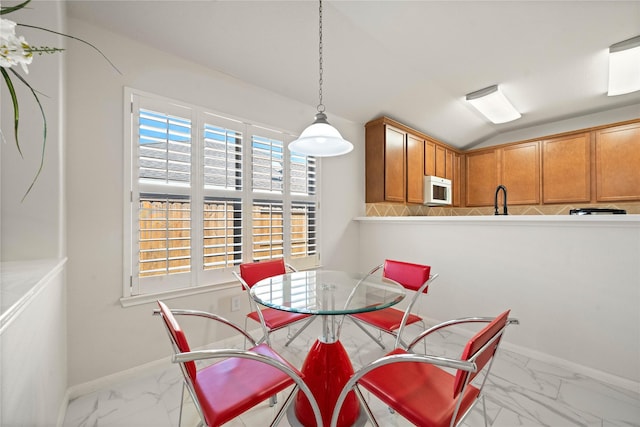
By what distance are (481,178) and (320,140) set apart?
401cm

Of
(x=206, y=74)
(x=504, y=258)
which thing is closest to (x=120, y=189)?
(x=206, y=74)

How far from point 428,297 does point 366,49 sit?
8.61 ft

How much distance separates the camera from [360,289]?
1735 millimetres

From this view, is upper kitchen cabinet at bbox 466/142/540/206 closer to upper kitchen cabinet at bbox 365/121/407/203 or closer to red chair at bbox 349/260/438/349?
upper kitchen cabinet at bbox 365/121/407/203

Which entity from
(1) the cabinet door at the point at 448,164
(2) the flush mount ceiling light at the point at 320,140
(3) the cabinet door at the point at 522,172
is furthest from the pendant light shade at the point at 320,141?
(3) the cabinet door at the point at 522,172

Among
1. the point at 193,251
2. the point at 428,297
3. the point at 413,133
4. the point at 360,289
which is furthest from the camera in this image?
the point at 413,133

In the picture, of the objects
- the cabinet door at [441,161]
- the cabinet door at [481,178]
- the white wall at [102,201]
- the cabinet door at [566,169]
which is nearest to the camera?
the white wall at [102,201]

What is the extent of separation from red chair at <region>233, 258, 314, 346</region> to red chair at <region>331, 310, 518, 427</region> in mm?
675

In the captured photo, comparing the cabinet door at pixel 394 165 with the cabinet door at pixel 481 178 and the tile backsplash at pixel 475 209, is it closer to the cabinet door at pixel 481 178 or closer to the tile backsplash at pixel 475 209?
the tile backsplash at pixel 475 209

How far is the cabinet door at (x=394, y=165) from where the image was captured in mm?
3479

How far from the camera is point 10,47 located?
0.59 metres

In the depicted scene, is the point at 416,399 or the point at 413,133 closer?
the point at 416,399

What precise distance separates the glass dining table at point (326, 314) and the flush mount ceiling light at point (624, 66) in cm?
291

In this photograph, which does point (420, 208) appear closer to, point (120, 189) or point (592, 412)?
point (592, 412)
